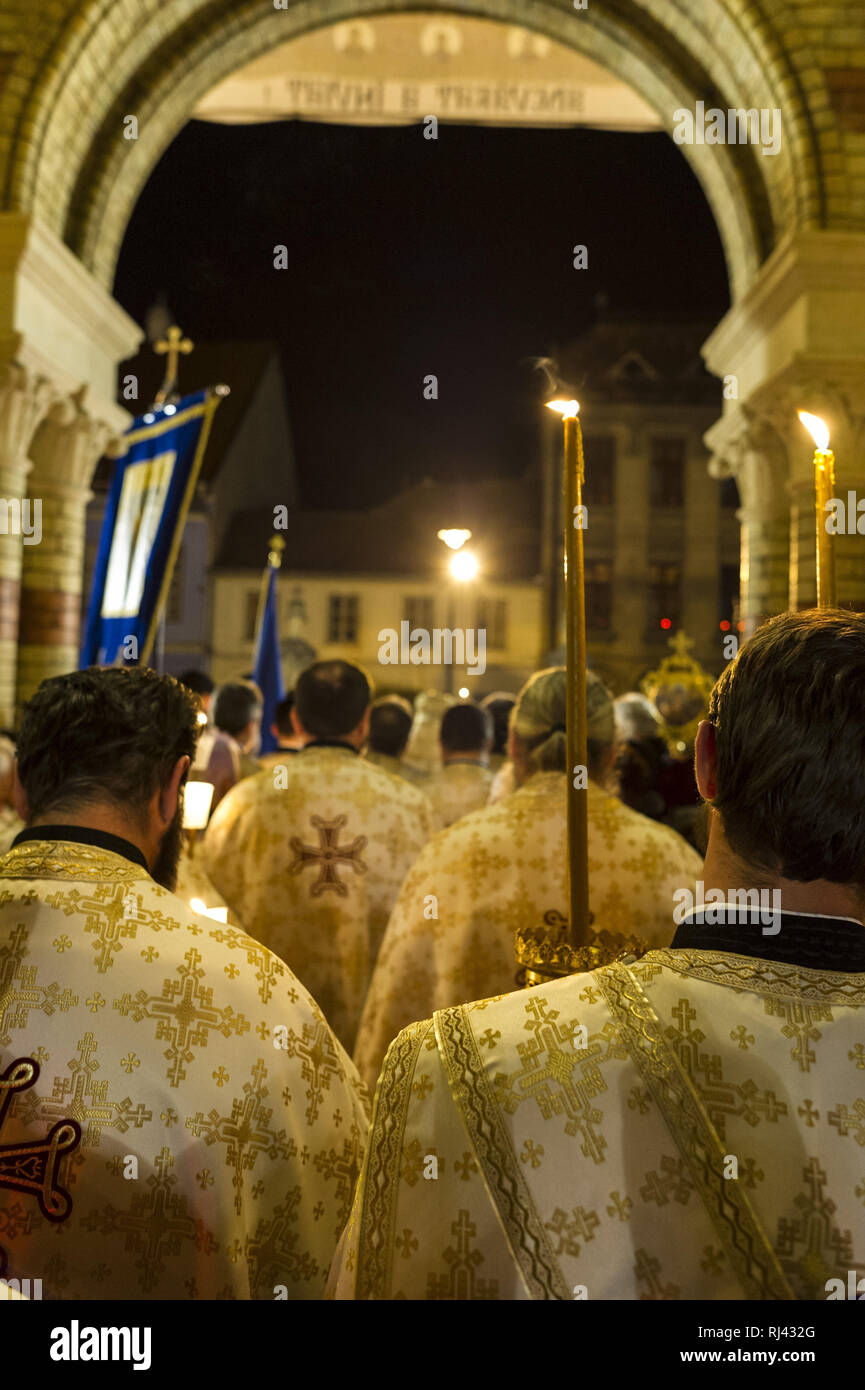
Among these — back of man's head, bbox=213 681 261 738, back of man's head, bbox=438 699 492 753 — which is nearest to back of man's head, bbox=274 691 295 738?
back of man's head, bbox=213 681 261 738

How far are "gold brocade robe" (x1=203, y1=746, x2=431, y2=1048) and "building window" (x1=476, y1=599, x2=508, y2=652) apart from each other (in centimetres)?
2801

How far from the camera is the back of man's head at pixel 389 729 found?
5.78m

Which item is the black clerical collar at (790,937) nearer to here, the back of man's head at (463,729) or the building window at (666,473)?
the back of man's head at (463,729)

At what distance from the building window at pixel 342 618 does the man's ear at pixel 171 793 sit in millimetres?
30354

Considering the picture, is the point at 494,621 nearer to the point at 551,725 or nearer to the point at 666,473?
the point at 666,473

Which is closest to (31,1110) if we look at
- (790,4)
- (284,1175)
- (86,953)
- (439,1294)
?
(86,953)

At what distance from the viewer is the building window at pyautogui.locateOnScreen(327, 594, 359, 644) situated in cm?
3219

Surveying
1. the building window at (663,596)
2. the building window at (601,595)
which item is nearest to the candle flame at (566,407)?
the building window at (601,595)

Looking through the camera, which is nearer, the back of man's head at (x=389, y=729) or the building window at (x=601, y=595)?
the back of man's head at (x=389, y=729)

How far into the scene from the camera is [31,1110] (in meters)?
1.61

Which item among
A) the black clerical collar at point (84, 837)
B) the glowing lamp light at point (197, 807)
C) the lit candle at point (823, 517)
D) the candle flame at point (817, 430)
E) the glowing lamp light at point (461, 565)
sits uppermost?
the glowing lamp light at point (461, 565)

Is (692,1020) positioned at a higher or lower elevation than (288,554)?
lower

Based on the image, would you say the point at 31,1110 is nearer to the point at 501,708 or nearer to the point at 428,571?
the point at 501,708

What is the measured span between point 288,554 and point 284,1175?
31231mm
